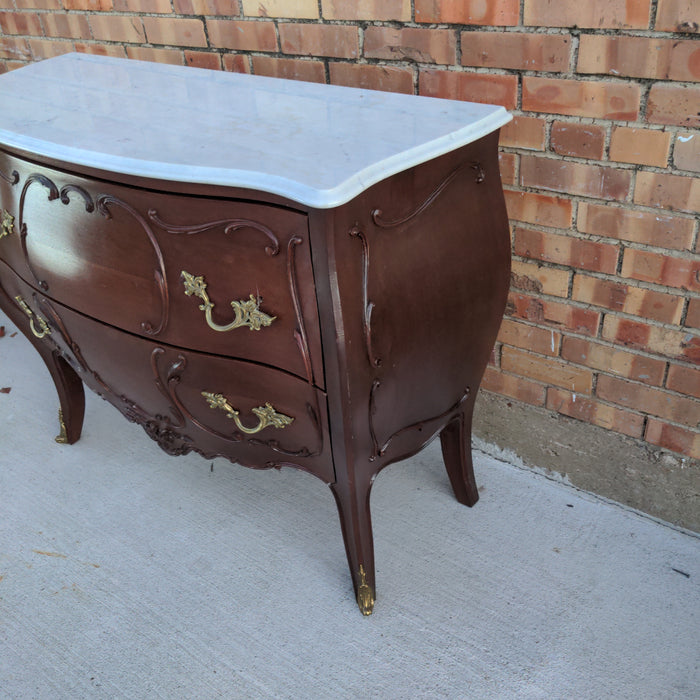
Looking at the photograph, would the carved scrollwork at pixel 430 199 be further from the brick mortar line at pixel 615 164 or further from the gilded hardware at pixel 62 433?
the gilded hardware at pixel 62 433

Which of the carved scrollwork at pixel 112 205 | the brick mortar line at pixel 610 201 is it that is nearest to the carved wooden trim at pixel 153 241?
the carved scrollwork at pixel 112 205

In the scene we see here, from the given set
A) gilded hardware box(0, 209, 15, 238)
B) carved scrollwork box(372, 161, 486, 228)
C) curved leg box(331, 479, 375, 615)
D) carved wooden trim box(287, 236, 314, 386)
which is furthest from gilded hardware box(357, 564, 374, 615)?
gilded hardware box(0, 209, 15, 238)

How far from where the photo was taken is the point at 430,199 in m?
1.25

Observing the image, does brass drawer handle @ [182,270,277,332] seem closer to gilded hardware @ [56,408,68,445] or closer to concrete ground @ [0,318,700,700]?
concrete ground @ [0,318,700,700]

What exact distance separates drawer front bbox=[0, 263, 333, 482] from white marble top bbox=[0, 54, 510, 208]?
360 millimetres

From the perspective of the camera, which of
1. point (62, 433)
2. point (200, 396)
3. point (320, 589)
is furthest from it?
point (62, 433)

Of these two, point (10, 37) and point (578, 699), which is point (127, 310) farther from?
point (10, 37)

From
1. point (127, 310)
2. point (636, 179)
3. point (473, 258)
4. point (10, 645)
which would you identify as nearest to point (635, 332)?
point (636, 179)

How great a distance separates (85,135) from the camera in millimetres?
1299

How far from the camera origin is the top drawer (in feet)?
3.74

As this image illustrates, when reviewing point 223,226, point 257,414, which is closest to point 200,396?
point 257,414

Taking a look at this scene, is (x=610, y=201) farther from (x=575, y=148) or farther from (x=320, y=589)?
(x=320, y=589)

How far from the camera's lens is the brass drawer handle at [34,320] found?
5.60 feet

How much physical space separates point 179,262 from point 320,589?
826 mm
